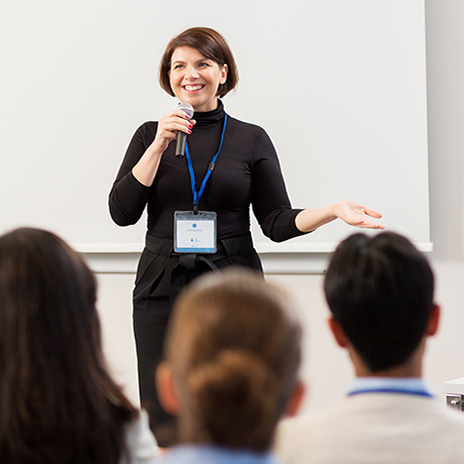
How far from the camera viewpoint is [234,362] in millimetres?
815

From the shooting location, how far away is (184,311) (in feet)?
2.88

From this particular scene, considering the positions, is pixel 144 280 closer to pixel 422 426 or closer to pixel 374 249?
pixel 374 249

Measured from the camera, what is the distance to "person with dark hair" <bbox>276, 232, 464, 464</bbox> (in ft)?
3.62

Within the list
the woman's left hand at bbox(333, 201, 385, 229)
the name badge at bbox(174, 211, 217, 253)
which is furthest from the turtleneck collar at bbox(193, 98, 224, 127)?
the woman's left hand at bbox(333, 201, 385, 229)

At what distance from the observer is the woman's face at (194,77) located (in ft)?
8.18

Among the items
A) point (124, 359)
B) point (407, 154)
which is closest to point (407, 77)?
point (407, 154)

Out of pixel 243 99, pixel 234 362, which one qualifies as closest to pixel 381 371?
pixel 234 362

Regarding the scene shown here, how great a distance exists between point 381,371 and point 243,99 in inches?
95.6

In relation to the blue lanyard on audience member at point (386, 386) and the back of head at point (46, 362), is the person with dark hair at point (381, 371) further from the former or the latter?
the back of head at point (46, 362)

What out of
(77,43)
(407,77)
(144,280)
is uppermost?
(77,43)

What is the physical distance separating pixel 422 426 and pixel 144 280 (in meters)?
1.51

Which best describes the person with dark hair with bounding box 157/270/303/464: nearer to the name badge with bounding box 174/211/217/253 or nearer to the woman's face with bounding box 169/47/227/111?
the name badge with bounding box 174/211/217/253

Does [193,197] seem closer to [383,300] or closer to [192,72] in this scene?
[192,72]

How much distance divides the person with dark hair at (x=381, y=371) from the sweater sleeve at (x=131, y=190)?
47.3 inches
